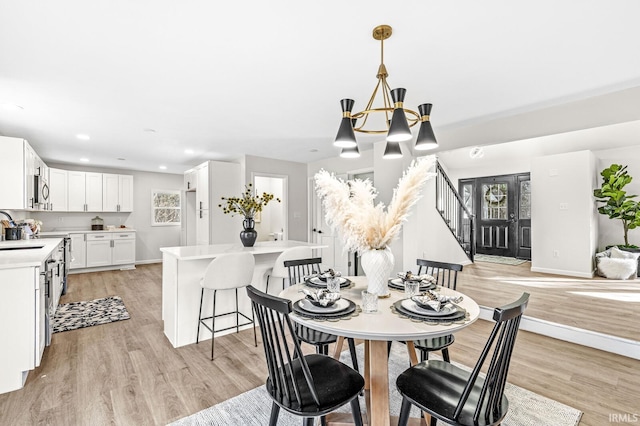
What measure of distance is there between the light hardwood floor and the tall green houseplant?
3859mm

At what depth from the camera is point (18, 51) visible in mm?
2164

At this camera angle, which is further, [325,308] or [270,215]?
[270,215]

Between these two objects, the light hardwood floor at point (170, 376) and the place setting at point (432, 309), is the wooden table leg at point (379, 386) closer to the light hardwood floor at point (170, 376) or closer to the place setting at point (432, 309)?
the place setting at point (432, 309)

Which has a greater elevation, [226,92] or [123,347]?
[226,92]

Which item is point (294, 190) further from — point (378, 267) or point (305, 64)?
point (378, 267)

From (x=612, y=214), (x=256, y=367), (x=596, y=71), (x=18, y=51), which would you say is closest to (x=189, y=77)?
(x=18, y=51)

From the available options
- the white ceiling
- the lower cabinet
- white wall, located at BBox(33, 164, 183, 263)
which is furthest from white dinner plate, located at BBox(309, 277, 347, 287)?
white wall, located at BBox(33, 164, 183, 263)

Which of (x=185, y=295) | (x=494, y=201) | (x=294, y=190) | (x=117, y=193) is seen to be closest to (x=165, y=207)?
(x=117, y=193)

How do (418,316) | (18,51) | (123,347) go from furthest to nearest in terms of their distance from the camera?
(123,347)
(18,51)
(418,316)

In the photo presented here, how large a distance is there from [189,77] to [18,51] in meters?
1.11

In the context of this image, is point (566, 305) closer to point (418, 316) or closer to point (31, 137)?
point (418, 316)

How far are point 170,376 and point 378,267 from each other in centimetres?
189

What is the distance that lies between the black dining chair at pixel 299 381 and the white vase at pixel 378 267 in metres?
0.51

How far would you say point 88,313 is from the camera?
3877 millimetres
